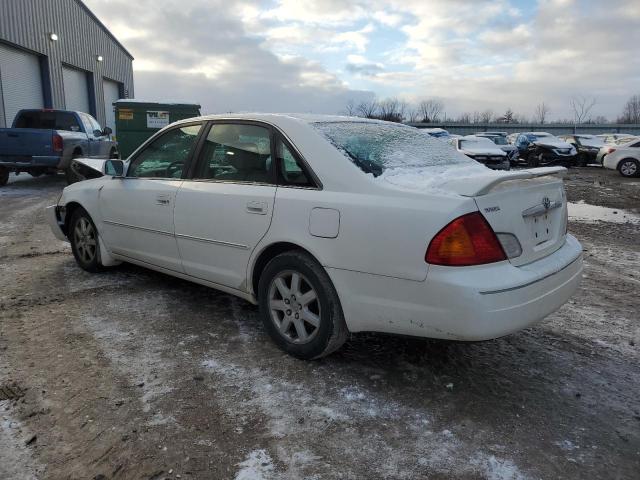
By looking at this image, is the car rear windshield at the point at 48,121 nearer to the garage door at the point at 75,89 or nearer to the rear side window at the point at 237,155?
the garage door at the point at 75,89

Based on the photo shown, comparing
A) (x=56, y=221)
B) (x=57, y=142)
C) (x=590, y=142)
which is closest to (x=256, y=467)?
(x=56, y=221)

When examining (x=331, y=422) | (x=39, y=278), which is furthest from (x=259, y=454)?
(x=39, y=278)

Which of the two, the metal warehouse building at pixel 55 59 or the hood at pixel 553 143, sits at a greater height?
the metal warehouse building at pixel 55 59

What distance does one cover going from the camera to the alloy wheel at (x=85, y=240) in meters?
5.13

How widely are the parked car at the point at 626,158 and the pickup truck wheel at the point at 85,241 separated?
60.3 ft

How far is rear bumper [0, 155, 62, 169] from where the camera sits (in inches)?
462

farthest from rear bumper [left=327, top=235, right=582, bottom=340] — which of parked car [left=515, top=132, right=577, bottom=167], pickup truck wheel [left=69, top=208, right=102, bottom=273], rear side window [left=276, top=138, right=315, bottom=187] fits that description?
parked car [left=515, top=132, right=577, bottom=167]

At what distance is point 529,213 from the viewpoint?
2.93 metres

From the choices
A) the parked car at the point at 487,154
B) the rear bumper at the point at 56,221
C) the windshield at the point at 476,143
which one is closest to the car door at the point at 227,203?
the rear bumper at the point at 56,221

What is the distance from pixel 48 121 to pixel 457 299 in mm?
13292

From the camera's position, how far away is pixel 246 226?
3.49 m

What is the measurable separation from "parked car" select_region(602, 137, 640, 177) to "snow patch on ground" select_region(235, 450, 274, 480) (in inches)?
761

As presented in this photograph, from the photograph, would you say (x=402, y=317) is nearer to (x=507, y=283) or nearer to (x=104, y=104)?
(x=507, y=283)

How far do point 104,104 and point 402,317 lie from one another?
28.9m
